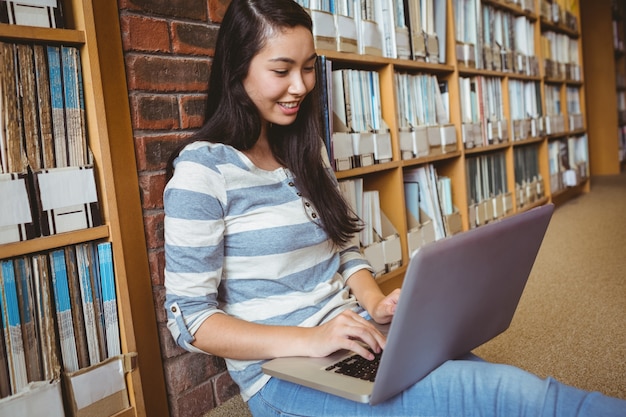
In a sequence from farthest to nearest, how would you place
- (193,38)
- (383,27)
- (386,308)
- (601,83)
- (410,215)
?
1. (601,83)
2. (410,215)
3. (383,27)
4. (193,38)
5. (386,308)

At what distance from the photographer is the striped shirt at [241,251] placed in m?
0.91

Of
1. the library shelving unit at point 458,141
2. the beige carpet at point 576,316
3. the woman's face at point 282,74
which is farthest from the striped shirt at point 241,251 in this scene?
the beige carpet at point 576,316

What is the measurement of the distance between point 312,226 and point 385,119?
40.5 inches

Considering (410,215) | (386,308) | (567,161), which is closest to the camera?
(386,308)

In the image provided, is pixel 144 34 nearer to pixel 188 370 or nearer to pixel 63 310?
pixel 63 310

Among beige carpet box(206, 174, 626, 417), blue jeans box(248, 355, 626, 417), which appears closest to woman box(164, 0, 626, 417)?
blue jeans box(248, 355, 626, 417)

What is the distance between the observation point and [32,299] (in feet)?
3.13

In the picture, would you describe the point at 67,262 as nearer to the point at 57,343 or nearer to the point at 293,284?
the point at 57,343

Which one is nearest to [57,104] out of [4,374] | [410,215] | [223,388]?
[4,374]

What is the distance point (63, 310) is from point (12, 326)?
91 millimetres

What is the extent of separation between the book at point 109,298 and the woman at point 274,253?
179mm

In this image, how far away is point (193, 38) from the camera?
50.0 inches

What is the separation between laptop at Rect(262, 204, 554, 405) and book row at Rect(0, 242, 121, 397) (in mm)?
401

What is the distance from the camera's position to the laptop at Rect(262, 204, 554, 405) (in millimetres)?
631
